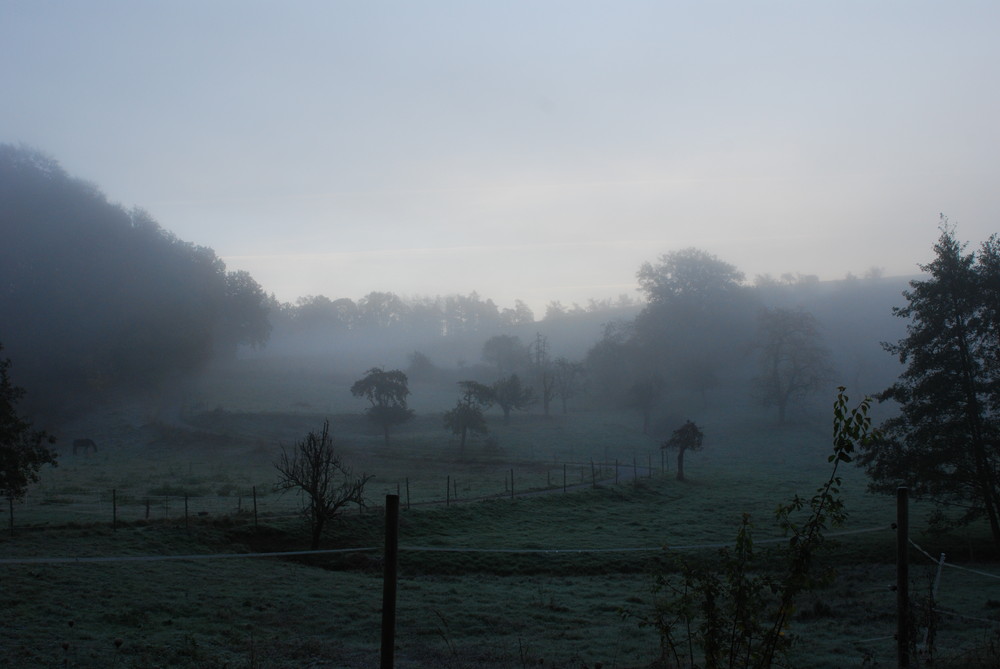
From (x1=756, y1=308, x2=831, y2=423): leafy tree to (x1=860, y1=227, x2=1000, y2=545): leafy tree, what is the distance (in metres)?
42.9

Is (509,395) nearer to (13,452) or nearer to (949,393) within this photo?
(949,393)

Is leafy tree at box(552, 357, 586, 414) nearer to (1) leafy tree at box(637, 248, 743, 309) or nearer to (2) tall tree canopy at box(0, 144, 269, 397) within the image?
(1) leafy tree at box(637, 248, 743, 309)

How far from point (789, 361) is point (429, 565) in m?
59.3

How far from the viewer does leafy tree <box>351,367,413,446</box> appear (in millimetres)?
58094

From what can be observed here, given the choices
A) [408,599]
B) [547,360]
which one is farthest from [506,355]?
[408,599]

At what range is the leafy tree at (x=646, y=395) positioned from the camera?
73.8m

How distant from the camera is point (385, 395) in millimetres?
60375

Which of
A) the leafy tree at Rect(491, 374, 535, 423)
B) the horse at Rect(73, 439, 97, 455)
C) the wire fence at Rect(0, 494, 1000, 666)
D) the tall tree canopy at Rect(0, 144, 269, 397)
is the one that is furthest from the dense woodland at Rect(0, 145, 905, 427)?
the wire fence at Rect(0, 494, 1000, 666)

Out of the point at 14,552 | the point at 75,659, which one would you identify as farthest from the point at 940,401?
the point at 14,552

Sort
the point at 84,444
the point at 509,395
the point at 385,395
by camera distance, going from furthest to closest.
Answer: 1. the point at 509,395
2. the point at 385,395
3. the point at 84,444

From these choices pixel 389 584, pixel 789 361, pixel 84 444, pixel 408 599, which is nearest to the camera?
pixel 389 584

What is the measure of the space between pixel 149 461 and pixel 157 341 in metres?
25.8

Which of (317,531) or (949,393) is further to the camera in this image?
(949,393)

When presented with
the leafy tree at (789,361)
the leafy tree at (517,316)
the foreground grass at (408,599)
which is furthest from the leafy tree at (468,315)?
the foreground grass at (408,599)
